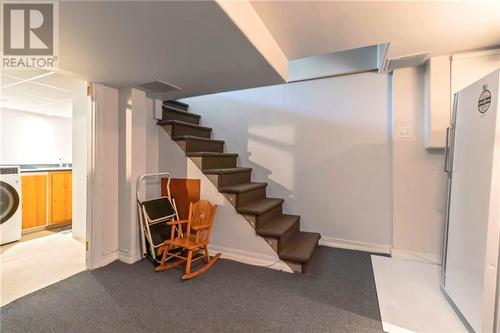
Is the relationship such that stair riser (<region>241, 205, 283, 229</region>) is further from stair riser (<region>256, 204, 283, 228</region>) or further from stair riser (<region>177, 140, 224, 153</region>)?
stair riser (<region>177, 140, 224, 153</region>)

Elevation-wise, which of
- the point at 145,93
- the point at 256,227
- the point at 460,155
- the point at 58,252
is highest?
the point at 145,93

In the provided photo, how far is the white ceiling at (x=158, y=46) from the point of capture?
1240mm

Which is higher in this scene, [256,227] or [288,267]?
[256,227]

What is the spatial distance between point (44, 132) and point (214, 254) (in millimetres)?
4414

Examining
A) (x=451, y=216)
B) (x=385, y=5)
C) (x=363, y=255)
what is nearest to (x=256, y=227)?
(x=363, y=255)

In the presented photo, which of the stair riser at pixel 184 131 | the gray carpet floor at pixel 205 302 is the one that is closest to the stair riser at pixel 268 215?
the gray carpet floor at pixel 205 302

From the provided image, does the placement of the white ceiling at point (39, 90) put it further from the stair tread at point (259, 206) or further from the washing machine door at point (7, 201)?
the stair tread at point (259, 206)

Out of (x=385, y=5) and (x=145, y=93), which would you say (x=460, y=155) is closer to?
(x=385, y=5)

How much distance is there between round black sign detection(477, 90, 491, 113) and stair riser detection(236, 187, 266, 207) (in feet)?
6.81

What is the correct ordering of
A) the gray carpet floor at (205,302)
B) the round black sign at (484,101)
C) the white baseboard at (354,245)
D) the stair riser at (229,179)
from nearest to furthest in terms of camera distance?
the round black sign at (484,101) → the gray carpet floor at (205,302) → the stair riser at (229,179) → the white baseboard at (354,245)

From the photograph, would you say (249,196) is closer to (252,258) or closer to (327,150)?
(252,258)

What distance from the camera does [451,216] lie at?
6.00ft

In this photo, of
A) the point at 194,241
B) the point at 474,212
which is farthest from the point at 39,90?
the point at 474,212

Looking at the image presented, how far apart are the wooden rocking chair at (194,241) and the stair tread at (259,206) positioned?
1.09 feet
